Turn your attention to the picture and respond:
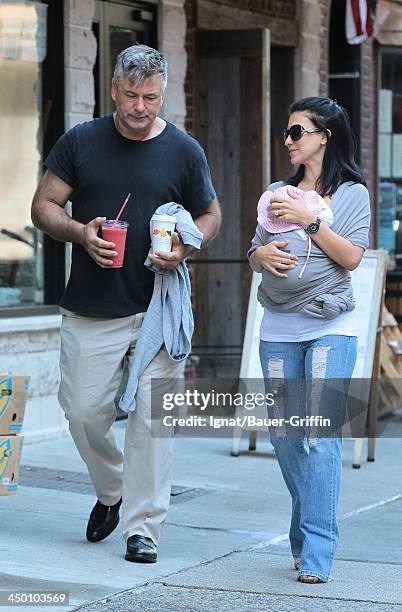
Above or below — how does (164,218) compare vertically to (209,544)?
above

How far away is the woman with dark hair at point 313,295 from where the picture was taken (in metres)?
5.29

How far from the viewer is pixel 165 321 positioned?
Answer: 18.5 feet

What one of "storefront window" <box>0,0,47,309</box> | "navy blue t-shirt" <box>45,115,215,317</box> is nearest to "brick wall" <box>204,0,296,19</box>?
"storefront window" <box>0,0,47,309</box>

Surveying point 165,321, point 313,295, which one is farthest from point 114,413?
point 313,295

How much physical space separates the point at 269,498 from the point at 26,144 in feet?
10.4

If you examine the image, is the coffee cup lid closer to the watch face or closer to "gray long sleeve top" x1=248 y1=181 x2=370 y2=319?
"gray long sleeve top" x1=248 y1=181 x2=370 y2=319

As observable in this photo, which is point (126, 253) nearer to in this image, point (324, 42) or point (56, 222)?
point (56, 222)

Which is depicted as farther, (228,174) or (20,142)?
(228,174)

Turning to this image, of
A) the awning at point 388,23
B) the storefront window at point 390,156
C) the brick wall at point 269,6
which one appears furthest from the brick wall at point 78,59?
the storefront window at point 390,156

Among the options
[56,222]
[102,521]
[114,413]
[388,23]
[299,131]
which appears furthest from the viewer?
[388,23]

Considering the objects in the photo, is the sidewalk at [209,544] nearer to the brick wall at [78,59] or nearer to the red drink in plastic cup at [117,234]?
the red drink in plastic cup at [117,234]

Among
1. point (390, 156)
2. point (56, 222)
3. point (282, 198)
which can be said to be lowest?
point (56, 222)

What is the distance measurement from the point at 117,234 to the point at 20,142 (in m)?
3.88

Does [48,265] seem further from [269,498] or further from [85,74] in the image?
[269,498]
